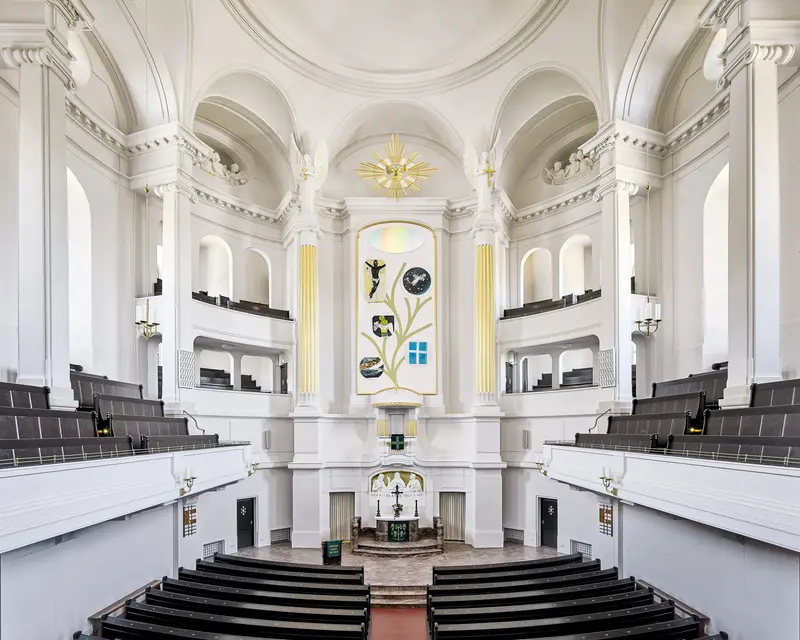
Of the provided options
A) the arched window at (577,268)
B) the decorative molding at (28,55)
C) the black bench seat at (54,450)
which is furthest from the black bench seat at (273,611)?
the arched window at (577,268)

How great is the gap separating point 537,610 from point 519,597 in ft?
2.58

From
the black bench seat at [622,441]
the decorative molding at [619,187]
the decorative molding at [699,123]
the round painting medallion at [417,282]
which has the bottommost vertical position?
the black bench seat at [622,441]

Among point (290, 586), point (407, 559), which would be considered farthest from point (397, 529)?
point (290, 586)

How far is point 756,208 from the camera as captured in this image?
8.99m

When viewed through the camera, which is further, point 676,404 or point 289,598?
point 676,404

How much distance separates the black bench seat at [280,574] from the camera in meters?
11.1

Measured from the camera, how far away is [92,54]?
14.3 metres

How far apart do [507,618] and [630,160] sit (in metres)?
10.6

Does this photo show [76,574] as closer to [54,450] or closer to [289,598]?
[54,450]

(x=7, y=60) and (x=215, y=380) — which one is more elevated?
(x=7, y=60)

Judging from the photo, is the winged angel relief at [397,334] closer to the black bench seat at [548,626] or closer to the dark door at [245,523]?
the dark door at [245,523]

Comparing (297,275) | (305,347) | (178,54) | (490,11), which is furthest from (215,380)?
(490,11)

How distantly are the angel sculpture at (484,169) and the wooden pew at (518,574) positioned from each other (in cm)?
999

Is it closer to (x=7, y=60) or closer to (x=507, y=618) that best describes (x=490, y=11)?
(x=7, y=60)
